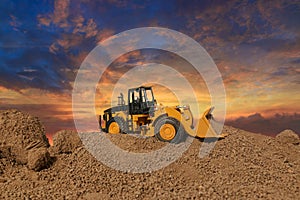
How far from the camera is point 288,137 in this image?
14.1m

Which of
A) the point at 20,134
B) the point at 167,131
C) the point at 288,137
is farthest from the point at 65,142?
the point at 288,137

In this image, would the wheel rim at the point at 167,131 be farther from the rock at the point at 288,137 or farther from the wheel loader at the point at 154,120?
the rock at the point at 288,137

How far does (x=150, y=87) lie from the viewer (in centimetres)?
1407

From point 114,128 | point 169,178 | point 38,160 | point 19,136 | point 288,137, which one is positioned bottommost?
point 169,178

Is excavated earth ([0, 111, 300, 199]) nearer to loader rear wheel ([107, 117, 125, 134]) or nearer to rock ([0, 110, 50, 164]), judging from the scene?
rock ([0, 110, 50, 164])

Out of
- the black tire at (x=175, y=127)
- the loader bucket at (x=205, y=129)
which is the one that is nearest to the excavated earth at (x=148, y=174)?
the loader bucket at (x=205, y=129)

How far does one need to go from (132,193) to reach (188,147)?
3824 mm

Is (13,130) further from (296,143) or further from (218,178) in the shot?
(296,143)

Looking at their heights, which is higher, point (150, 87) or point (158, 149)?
point (150, 87)

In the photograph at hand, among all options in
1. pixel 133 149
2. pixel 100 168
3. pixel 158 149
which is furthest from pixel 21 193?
pixel 158 149

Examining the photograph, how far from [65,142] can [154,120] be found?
3897 mm

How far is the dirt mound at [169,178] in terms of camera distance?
799 centimetres

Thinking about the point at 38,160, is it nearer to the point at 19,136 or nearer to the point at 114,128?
the point at 19,136

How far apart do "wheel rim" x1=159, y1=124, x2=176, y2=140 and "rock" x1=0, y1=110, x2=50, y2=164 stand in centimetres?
467
